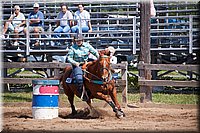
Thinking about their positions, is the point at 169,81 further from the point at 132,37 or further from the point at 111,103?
the point at 132,37

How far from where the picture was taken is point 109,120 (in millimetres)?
12422

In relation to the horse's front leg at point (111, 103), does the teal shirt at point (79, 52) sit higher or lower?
higher

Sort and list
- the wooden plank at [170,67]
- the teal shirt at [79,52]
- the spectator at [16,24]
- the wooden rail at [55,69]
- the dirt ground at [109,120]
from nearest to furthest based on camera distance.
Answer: the dirt ground at [109,120] < the teal shirt at [79,52] < the wooden plank at [170,67] < the wooden rail at [55,69] < the spectator at [16,24]

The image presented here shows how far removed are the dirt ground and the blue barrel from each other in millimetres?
247

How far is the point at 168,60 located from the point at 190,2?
7.64 feet

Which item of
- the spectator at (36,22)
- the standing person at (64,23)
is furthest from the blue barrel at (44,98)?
the spectator at (36,22)

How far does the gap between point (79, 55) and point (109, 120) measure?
1.81 metres

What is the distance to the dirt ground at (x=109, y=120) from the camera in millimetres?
10914

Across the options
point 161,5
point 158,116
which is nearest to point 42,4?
point 161,5

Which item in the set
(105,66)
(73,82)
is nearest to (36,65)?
(73,82)

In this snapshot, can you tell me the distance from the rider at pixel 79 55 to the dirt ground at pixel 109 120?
Result: 903mm

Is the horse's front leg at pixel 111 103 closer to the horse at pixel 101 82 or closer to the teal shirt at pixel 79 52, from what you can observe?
the horse at pixel 101 82

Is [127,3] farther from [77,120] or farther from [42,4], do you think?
[77,120]

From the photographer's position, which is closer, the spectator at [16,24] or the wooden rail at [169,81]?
the wooden rail at [169,81]
